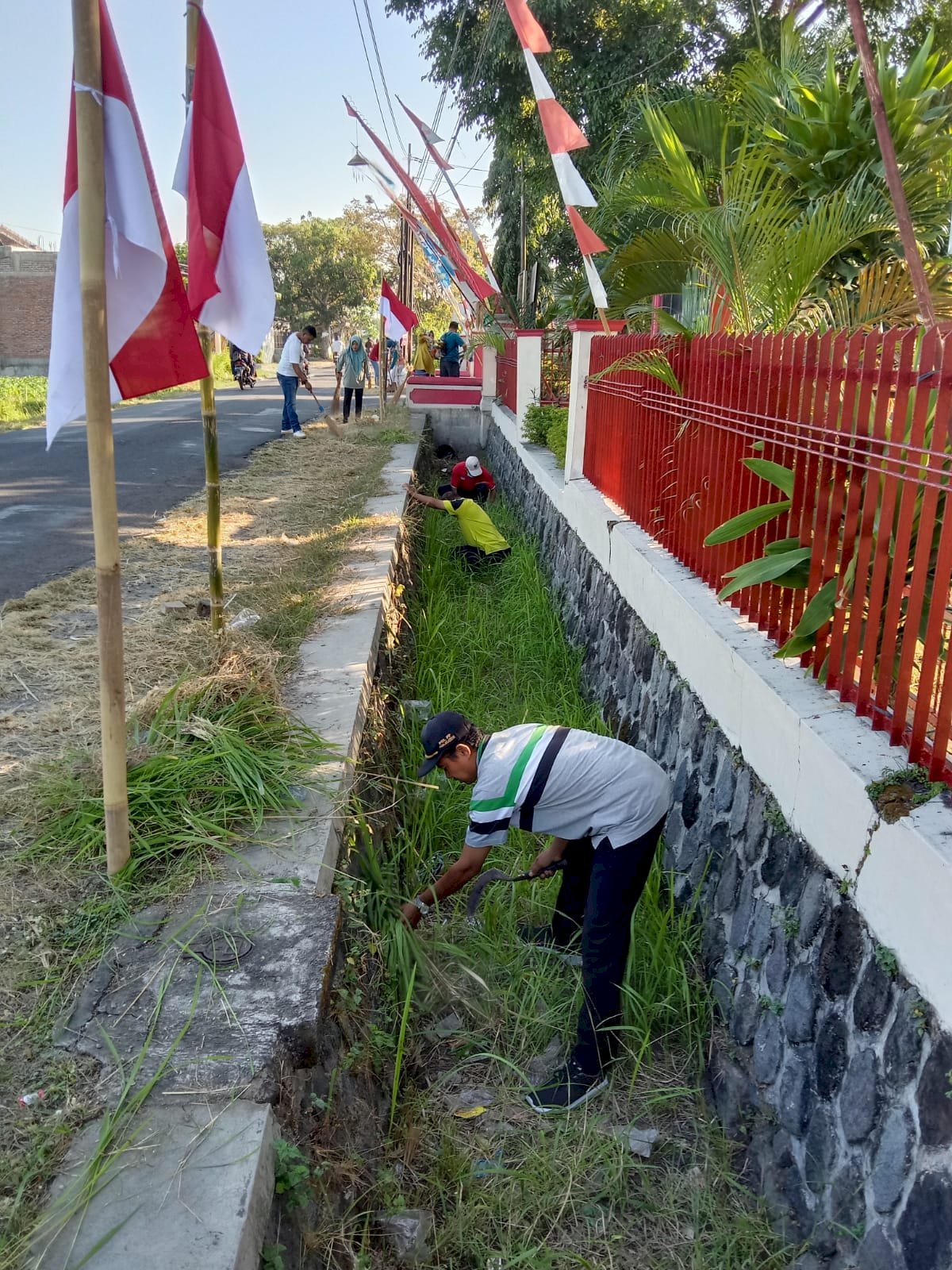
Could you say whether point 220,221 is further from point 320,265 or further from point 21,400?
point 320,265

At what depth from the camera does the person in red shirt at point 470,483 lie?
10.1m

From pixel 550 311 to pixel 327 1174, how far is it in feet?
40.1

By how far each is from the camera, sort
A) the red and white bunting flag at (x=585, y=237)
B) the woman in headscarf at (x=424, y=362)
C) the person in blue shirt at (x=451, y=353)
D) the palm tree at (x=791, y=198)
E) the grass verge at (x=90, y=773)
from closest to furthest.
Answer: the grass verge at (x=90, y=773)
the palm tree at (x=791, y=198)
the red and white bunting flag at (x=585, y=237)
the woman in headscarf at (x=424, y=362)
the person in blue shirt at (x=451, y=353)

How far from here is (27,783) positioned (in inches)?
129

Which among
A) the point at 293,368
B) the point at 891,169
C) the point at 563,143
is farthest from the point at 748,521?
the point at 293,368

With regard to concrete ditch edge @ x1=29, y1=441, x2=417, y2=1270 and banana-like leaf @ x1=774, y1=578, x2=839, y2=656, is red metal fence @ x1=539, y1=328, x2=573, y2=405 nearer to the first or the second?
banana-like leaf @ x1=774, y1=578, x2=839, y2=656

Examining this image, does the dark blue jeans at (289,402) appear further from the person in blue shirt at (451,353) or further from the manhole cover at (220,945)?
the manhole cover at (220,945)

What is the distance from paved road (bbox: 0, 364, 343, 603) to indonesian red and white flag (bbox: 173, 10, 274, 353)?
3089 mm

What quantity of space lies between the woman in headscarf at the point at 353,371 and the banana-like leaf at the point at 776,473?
13.3 meters

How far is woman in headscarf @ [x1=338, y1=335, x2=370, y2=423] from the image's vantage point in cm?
1560

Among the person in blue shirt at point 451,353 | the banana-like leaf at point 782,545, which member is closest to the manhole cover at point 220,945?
the banana-like leaf at point 782,545

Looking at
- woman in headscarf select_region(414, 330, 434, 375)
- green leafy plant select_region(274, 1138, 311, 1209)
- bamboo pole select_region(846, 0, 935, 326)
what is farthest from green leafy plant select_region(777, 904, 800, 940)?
woman in headscarf select_region(414, 330, 434, 375)

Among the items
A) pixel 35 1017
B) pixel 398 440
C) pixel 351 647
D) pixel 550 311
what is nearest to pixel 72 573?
pixel 351 647

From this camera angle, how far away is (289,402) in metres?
14.5
